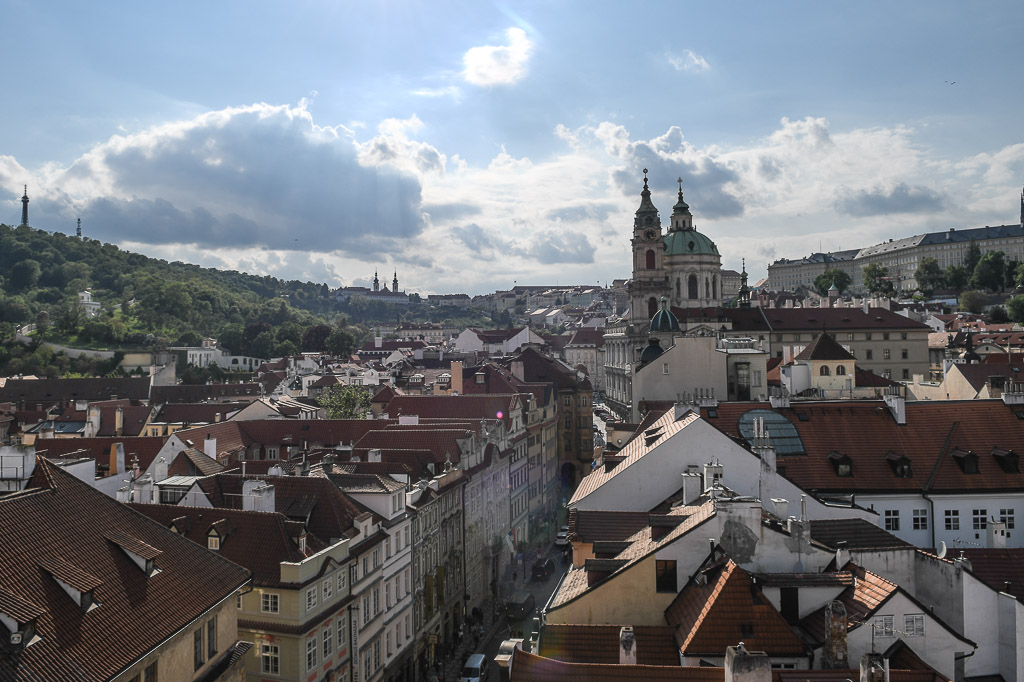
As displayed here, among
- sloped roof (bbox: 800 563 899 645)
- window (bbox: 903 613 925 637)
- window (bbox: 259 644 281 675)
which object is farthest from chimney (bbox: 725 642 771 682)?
window (bbox: 259 644 281 675)

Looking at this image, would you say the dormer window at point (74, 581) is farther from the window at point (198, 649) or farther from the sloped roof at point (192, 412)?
the sloped roof at point (192, 412)

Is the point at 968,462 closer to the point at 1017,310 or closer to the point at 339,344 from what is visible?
the point at 1017,310

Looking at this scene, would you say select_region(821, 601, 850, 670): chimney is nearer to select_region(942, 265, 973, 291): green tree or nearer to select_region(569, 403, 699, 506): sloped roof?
select_region(569, 403, 699, 506): sloped roof

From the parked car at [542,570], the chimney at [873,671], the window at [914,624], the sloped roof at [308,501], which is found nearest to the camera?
the chimney at [873,671]

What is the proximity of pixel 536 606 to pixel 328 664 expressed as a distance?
20185 millimetres

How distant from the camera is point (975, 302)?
16162cm

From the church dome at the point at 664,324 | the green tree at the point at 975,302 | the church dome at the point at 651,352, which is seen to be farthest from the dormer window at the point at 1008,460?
the green tree at the point at 975,302

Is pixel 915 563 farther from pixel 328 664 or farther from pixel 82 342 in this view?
pixel 82 342

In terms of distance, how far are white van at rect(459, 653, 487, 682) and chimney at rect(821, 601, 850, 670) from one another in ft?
65.2

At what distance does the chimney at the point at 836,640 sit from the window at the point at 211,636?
13.4 metres

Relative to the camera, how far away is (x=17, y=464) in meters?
21.2

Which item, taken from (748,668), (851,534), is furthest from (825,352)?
(748,668)

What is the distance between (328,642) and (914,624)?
719 inches

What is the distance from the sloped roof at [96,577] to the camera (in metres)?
14.7
